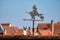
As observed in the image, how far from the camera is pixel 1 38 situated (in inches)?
76.4

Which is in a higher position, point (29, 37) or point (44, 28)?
point (29, 37)

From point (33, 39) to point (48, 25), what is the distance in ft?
72.1

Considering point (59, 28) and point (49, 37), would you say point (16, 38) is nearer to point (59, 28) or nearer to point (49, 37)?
point (49, 37)

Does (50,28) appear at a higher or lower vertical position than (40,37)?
lower

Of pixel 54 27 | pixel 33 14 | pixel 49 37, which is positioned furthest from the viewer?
pixel 54 27

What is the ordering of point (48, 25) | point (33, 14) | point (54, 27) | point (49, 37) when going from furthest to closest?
point (48, 25)
point (54, 27)
point (33, 14)
point (49, 37)

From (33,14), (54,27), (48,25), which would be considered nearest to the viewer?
(33,14)

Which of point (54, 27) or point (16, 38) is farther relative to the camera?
point (54, 27)

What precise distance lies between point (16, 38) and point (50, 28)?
2066 centimetres

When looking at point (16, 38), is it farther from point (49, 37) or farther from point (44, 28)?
point (44, 28)

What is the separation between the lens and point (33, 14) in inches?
172

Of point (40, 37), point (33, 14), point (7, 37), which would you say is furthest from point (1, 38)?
point (33, 14)

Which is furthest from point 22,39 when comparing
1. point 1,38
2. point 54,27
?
point 54,27

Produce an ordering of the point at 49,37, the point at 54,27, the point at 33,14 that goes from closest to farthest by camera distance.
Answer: the point at 49,37 → the point at 33,14 → the point at 54,27
